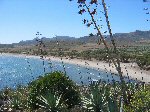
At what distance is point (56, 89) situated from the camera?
49.7 feet

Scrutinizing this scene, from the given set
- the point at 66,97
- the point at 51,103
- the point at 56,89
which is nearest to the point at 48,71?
the point at 66,97

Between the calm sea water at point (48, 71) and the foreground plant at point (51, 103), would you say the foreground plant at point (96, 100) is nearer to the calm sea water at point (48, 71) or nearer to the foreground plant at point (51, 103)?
the foreground plant at point (51, 103)

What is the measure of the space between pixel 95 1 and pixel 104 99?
4558 mm

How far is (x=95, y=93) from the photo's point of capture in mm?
13484

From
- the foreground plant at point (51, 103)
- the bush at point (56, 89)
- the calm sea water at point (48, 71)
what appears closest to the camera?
the foreground plant at point (51, 103)

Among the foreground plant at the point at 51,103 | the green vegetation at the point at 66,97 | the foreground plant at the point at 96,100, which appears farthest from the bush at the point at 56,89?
the foreground plant at the point at 96,100

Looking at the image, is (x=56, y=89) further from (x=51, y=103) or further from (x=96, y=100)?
(x=96, y=100)

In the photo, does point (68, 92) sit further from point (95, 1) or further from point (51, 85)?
point (95, 1)

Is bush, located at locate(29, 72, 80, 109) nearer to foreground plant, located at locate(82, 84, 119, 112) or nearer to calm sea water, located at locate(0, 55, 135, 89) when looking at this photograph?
foreground plant, located at locate(82, 84, 119, 112)

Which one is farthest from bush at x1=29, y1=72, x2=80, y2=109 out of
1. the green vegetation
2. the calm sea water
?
the calm sea water

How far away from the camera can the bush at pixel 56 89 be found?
49.7 feet

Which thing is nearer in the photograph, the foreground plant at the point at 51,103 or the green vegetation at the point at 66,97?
the green vegetation at the point at 66,97

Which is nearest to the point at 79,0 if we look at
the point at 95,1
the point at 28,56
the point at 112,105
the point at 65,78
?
the point at 95,1

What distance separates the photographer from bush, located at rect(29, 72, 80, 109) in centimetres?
1515
